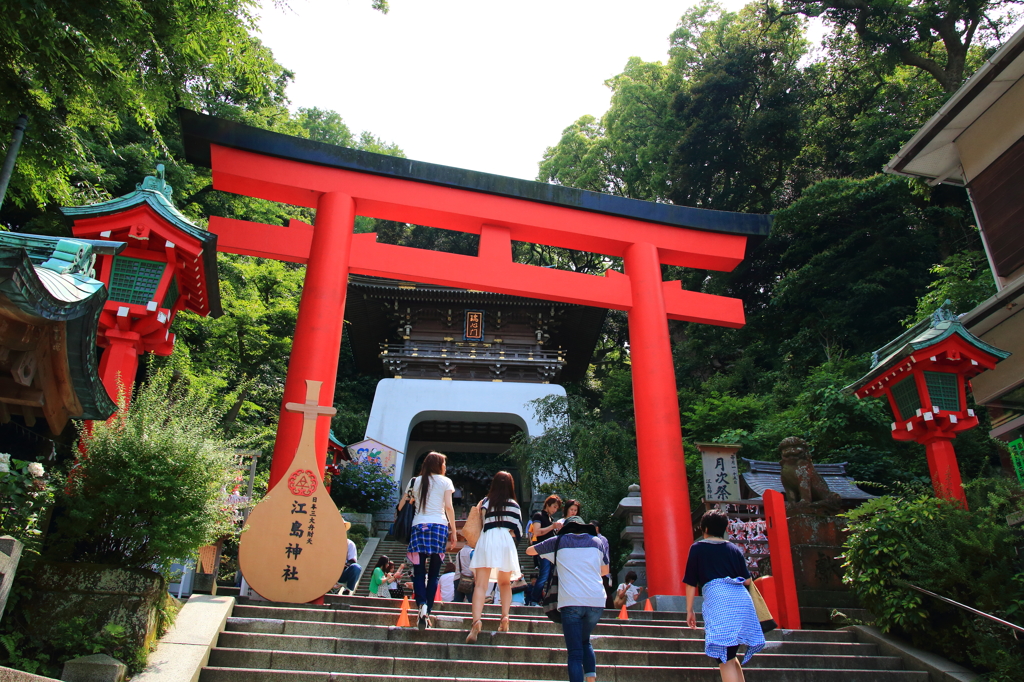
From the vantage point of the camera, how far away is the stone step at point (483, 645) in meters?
4.25

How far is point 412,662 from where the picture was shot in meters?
4.05

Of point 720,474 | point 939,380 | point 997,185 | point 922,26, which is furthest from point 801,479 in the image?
point 922,26

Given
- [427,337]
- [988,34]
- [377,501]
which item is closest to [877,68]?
[988,34]

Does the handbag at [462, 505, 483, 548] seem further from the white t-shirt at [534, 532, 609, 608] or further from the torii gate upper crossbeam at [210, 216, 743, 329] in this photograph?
the torii gate upper crossbeam at [210, 216, 743, 329]

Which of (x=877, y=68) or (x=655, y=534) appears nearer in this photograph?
(x=655, y=534)

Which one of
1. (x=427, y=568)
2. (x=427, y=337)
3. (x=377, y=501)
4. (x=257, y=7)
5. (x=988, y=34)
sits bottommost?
(x=427, y=568)

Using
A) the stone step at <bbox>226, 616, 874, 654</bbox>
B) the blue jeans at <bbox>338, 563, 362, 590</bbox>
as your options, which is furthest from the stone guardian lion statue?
the blue jeans at <bbox>338, 563, 362, 590</bbox>

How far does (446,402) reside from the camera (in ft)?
53.3

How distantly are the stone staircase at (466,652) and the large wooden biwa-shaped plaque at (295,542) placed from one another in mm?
177

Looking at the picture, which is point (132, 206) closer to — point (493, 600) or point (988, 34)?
point (493, 600)

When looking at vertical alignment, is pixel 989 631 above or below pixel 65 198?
below

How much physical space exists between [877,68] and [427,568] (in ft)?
63.4

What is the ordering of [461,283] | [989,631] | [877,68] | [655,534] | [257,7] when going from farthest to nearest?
[877,68], [461,283], [655,534], [257,7], [989,631]

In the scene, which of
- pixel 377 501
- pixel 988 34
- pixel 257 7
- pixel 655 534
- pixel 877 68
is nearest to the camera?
pixel 257 7
